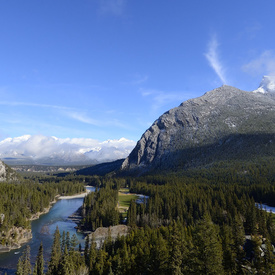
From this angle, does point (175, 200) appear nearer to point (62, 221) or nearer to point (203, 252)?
point (62, 221)

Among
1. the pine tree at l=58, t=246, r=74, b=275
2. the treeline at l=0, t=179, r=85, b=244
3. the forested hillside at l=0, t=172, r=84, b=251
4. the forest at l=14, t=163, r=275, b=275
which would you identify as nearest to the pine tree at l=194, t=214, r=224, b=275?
the forest at l=14, t=163, r=275, b=275

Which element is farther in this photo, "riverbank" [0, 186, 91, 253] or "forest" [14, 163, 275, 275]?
"riverbank" [0, 186, 91, 253]

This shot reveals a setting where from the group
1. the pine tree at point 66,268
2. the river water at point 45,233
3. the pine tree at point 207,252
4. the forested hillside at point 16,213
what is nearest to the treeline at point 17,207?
the forested hillside at point 16,213

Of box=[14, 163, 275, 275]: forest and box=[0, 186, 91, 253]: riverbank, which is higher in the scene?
box=[14, 163, 275, 275]: forest

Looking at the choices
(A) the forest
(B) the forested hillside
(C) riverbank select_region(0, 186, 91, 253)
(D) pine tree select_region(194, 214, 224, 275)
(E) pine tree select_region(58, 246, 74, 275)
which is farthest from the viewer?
(B) the forested hillside

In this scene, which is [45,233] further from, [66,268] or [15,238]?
[66,268]

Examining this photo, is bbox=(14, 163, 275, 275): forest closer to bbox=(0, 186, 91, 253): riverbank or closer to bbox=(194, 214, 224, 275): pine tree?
bbox=(194, 214, 224, 275): pine tree

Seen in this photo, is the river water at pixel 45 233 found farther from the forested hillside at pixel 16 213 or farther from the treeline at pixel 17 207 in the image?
the treeline at pixel 17 207

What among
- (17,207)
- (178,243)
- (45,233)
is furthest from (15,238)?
(178,243)

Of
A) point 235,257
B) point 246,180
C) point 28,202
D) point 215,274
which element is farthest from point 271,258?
point 246,180
